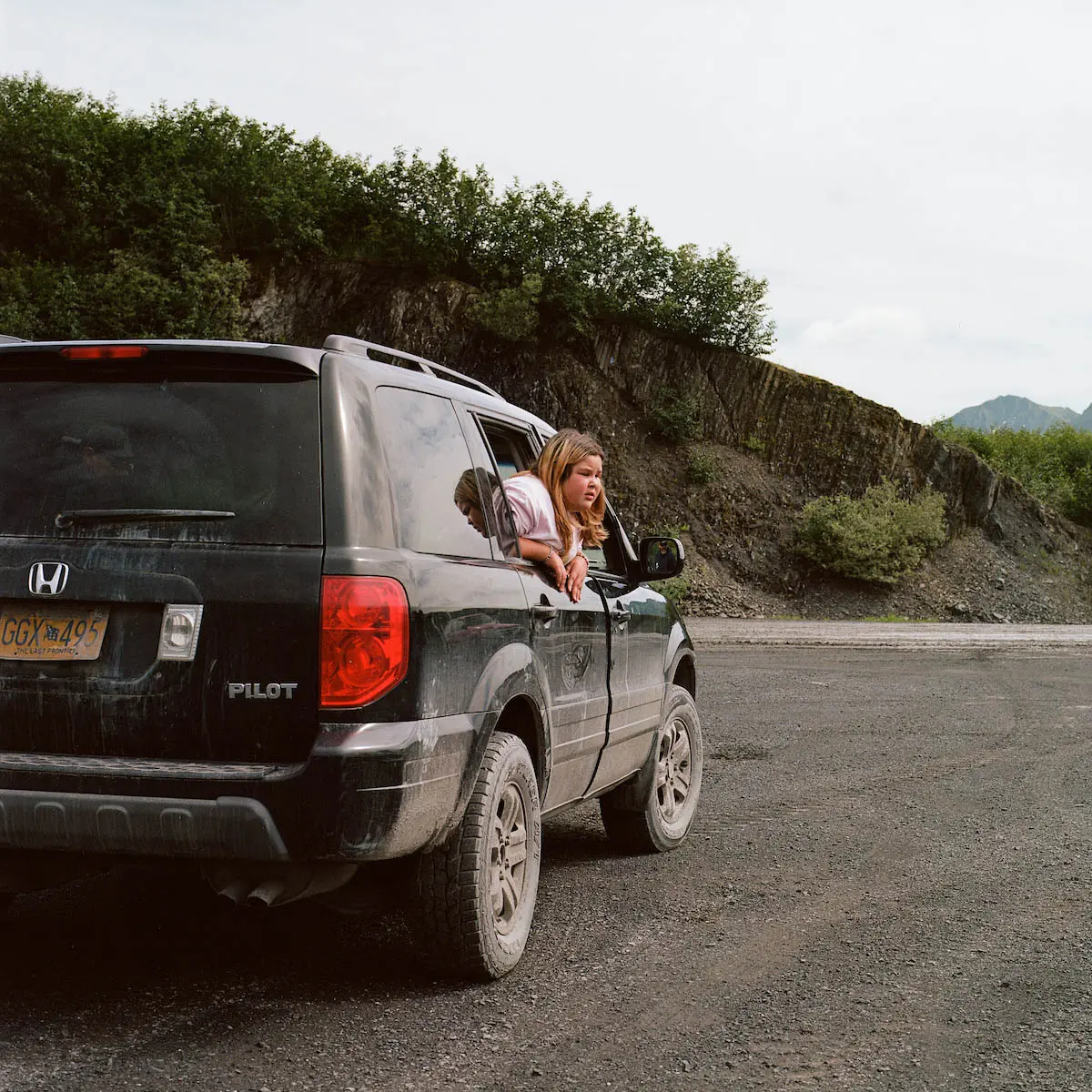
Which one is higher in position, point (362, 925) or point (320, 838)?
point (320, 838)

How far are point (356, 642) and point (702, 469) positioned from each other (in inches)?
1426

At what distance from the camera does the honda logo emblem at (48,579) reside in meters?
3.51

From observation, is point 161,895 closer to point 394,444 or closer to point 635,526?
point 394,444

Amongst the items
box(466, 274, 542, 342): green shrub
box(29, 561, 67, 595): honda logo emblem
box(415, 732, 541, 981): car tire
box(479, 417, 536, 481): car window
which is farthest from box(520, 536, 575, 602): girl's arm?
box(466, 274, 542, 342): green shrub

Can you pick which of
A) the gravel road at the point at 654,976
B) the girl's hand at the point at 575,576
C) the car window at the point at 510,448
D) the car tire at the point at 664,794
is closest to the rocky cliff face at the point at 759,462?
the car tire at the point at 664,794

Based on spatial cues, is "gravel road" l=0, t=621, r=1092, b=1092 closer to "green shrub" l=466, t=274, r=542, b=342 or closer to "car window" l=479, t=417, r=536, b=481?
"car window" l=479, t=417, r=536, b=481

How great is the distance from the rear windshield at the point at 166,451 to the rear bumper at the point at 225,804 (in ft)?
2.05

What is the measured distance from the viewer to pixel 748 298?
41156mm

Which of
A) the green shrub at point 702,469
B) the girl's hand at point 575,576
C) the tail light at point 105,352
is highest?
the green shrub at point 702,469

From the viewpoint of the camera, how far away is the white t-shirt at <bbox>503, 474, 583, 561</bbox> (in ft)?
15.5

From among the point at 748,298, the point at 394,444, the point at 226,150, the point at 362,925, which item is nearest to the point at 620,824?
the point at 362,925

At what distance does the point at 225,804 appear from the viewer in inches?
131

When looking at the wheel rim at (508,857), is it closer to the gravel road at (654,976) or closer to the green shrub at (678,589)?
the gravel road at (654,976)

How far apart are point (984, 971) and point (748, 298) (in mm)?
38417
